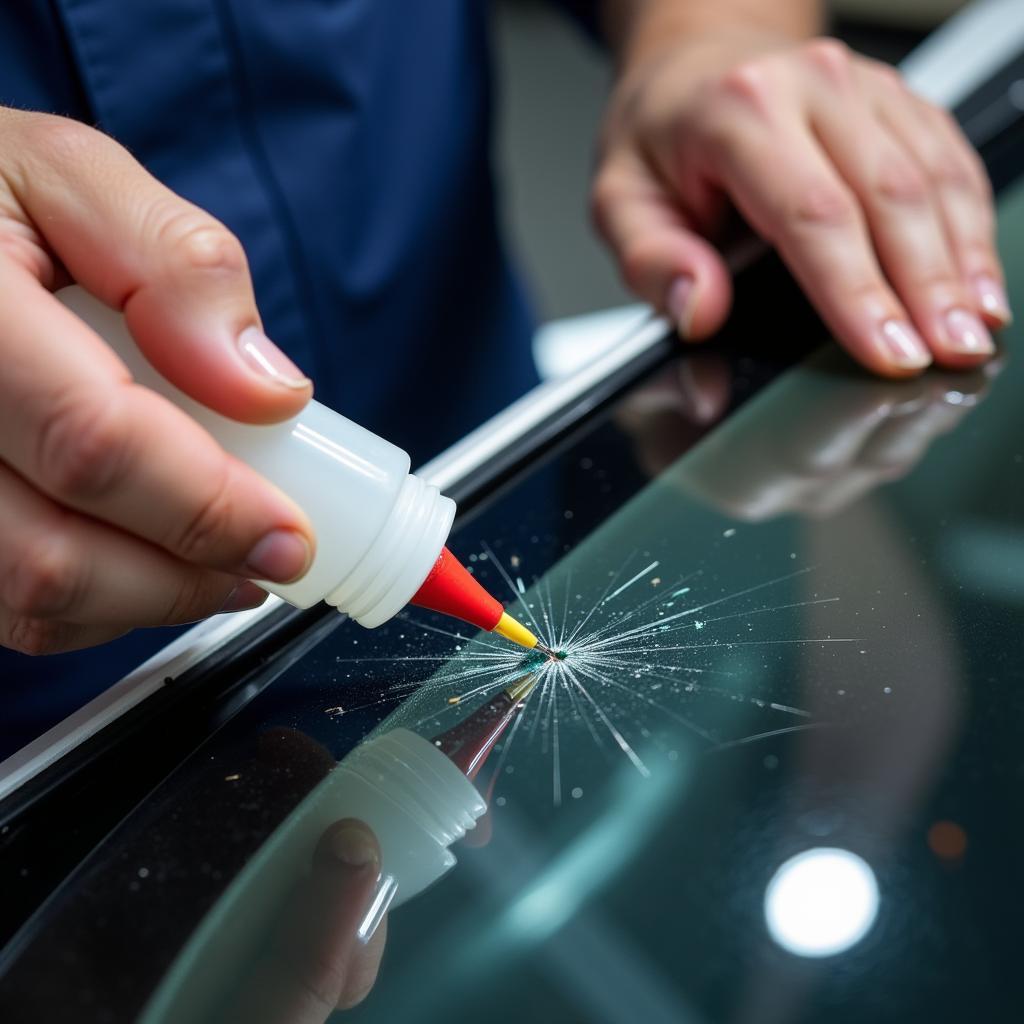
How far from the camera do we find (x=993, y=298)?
64 cm

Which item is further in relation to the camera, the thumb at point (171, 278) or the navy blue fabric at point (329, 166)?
the navy blue fabric at point (329, 166)

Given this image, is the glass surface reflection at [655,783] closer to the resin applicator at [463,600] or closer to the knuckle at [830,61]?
the resin applicator at [463,600]

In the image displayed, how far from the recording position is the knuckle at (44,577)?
0.38 meters

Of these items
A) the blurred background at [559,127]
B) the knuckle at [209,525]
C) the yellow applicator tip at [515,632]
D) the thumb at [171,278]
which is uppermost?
the thumb at [171,278]

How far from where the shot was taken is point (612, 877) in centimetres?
32

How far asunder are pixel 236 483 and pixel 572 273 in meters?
1.89

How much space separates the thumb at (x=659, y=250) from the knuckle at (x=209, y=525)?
1.25ft

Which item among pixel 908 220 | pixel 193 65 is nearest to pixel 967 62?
pixel 908 220

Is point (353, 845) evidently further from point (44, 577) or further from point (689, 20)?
point (689, 20)

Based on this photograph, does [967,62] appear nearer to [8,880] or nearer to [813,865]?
[813,865]

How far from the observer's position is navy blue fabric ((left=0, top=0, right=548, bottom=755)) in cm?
64

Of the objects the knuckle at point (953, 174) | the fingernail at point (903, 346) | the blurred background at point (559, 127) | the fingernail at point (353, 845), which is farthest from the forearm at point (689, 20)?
the blurred background at point (559, 127)

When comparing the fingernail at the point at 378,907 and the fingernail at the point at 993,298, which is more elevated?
the fingernail at the point at 378,907

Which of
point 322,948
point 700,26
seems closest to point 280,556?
point 322,948
